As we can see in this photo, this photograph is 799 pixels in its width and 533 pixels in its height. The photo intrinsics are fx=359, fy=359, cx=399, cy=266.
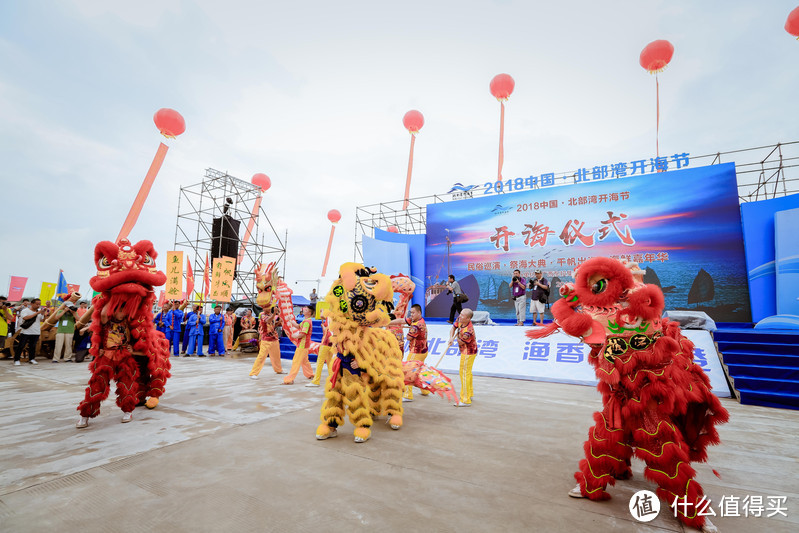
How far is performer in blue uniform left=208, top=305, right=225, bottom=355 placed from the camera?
36.6ft

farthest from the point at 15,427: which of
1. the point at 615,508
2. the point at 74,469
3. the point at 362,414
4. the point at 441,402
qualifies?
the point at 615,508

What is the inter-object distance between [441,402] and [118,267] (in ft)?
14.7

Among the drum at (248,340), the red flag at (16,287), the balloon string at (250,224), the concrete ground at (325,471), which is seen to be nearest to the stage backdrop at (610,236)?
the concrete ground at (325,471)

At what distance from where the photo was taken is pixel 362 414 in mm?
3637

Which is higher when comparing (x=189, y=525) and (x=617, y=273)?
(x=617, y=273)

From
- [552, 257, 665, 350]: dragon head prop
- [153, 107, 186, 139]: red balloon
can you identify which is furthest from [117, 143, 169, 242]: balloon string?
[552, 257, 665, 350]: dragon head prop

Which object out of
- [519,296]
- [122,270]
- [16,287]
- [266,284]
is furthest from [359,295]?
[16,287]

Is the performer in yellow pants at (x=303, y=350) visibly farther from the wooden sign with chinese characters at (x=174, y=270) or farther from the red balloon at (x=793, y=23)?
the red balloon at (x=793, y=23)

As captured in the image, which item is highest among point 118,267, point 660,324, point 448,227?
point 448,227

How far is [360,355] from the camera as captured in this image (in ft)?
12.5

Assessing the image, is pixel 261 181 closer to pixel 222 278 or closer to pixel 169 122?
pixel 222 278

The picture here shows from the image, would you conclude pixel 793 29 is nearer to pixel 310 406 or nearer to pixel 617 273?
pixel 617 273

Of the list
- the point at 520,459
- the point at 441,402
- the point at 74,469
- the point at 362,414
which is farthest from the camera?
the point at 441,402

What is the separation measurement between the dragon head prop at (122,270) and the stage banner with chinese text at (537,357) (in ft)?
16.3
